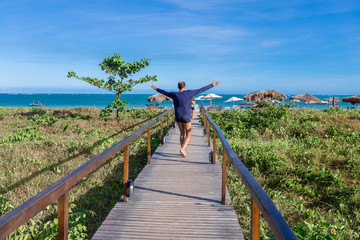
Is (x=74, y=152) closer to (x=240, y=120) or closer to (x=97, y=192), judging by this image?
(x=97, y=192)

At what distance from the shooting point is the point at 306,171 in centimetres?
639

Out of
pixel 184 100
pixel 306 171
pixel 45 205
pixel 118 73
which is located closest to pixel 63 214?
pixel 45 205

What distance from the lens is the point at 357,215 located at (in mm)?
4539

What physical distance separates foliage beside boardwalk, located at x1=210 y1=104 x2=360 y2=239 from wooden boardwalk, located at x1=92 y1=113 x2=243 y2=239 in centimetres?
59

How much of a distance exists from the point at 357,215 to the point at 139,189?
396 cm

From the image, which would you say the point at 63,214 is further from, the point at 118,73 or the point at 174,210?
the point at 118,73

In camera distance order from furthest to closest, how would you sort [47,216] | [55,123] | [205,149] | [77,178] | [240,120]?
[55,123], [240,120], [205,149], [47,216], [77,178]

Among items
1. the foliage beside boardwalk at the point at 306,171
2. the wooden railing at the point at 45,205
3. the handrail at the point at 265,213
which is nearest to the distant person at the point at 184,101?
the foliage beside boardwalk at the point at 306,171

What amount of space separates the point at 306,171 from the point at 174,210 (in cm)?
438

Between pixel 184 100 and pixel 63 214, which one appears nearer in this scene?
pixel 63 214

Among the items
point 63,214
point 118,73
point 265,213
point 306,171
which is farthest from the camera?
point 118,73

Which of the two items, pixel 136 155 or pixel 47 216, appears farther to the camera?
pixel 136 155

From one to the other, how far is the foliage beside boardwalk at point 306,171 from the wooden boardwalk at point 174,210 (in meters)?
0.59

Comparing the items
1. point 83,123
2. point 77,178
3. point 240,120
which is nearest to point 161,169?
point 77,178
